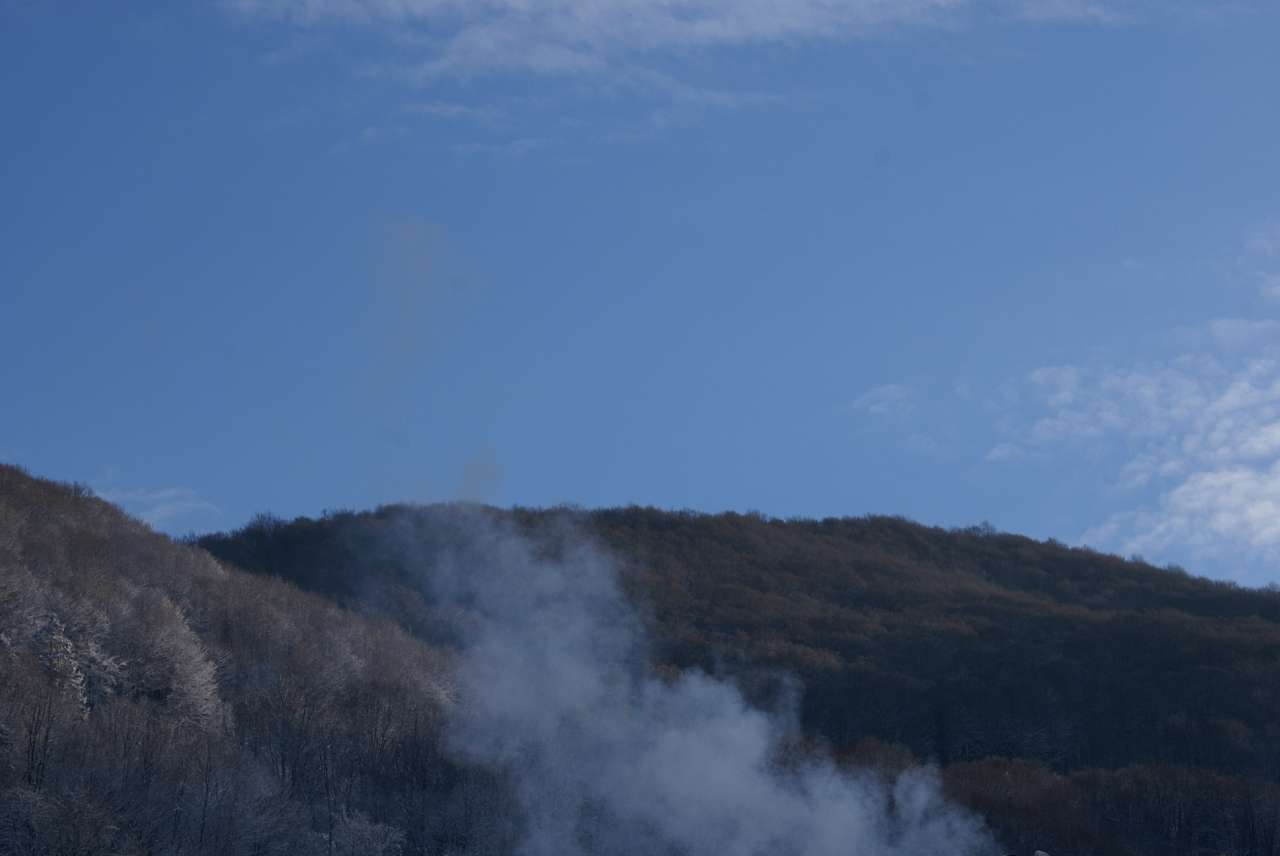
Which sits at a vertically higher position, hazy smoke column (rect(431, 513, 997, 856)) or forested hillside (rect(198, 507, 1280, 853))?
forested hillside (rect(198, 507, 1280, 853))

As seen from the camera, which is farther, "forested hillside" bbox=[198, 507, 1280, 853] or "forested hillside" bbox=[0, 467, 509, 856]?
"forested hillside" bbox=[198, 507, 1280, 853]

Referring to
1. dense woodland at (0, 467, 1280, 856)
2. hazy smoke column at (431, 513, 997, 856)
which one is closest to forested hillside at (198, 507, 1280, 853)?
dense woodland at (0, 467, 1280, 856)

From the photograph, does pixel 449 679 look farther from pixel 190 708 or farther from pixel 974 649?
pixel 974 649

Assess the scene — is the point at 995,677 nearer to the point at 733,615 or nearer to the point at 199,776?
the point at 733,615

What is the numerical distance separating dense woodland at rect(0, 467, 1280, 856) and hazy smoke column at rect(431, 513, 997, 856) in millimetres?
980

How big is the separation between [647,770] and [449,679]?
24.6 ft

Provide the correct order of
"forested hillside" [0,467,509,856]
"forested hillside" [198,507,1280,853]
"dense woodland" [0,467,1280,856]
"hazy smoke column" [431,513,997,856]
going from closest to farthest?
1. "forested hillside" [0,467,509,856]
2. "dense woodland" [0,467,1280,856]
3. "hazy smoke column" [431,513,997,856]
4. "forested hillside" [198,507,1280,853]

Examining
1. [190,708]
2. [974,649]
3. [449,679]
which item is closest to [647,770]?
[449,679]

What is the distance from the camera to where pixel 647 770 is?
3259cm

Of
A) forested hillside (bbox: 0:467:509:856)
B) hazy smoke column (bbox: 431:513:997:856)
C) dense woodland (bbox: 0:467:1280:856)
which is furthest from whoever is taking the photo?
hazy smoke column (bbox: 431:513:997:856)

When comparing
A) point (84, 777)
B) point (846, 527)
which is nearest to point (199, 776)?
point (84, 777)

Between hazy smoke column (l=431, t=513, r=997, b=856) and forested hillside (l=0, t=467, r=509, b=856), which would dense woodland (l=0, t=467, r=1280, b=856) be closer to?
forested hillside (l=0, t=467, r=509, b=856)

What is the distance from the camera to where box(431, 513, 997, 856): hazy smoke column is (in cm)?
3036

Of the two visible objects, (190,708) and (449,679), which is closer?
(190,708)
